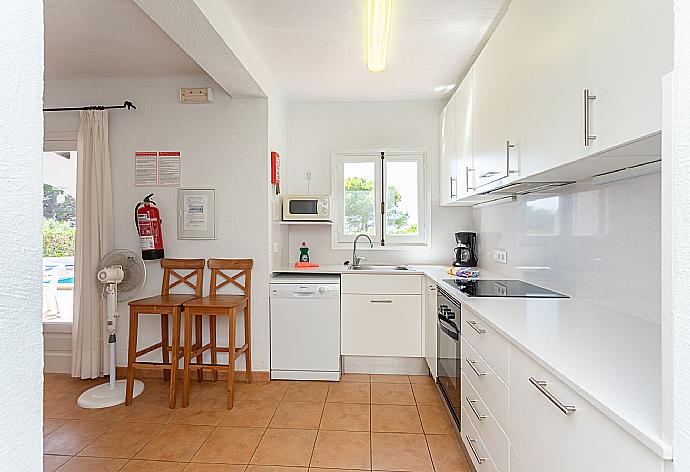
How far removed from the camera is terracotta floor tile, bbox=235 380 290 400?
11.8 ft

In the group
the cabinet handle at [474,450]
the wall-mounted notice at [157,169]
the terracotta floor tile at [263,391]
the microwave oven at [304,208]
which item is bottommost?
the terracotta floor tile at [263,391]

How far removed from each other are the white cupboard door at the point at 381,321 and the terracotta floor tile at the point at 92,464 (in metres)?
1.90

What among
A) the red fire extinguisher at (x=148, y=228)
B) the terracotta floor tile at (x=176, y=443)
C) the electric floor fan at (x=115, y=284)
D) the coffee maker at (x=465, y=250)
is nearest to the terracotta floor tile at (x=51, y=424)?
the electric floor fan at (x=115, y=284)

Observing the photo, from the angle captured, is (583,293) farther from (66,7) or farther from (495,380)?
(66,7)

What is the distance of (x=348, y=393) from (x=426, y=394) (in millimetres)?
598

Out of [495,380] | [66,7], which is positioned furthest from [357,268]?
[66,7]

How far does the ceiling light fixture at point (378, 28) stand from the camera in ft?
7.38

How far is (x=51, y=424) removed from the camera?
315 cm

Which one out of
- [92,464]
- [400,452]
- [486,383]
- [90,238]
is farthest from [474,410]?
[90,238]

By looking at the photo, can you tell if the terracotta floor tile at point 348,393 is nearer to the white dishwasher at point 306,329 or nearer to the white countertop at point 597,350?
the white dishwasher at point 306,329

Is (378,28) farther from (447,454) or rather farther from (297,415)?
(297,415)

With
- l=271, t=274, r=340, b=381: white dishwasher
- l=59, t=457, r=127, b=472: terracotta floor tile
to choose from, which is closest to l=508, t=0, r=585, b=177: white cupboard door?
l=271, t=274, r=340, b=381: white dishwasher

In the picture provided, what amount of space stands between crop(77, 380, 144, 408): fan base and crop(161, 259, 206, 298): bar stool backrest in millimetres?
777

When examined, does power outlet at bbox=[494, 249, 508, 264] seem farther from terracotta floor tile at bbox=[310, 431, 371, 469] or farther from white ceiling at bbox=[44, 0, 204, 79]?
white ceiling at bbox=[44, 0, 204, 79]
